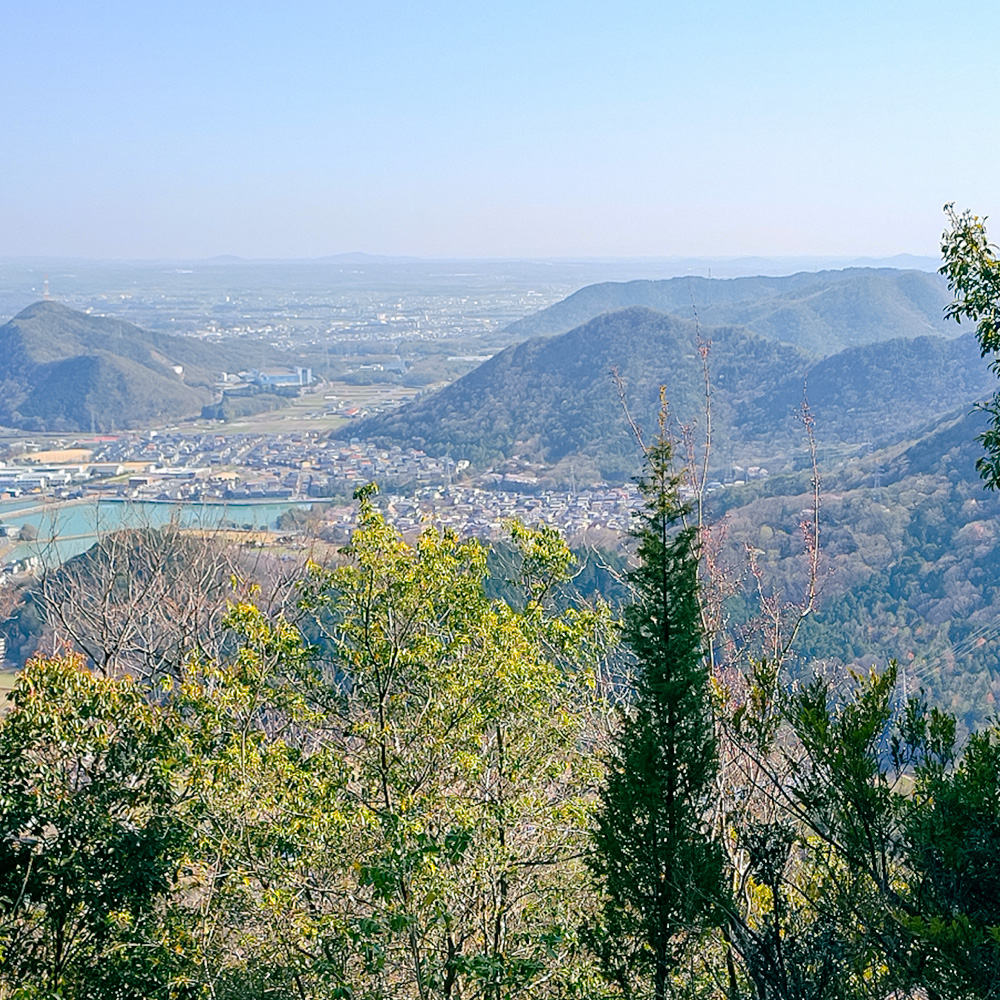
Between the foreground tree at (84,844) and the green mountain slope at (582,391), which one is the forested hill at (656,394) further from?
the foreground tree at (84,844)

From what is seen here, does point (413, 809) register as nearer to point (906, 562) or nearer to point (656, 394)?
point (906, 562)

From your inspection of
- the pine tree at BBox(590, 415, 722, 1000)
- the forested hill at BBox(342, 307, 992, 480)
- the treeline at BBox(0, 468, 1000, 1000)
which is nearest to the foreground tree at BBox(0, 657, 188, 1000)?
the treeline at BBox(0, 468, 1000, 1000)

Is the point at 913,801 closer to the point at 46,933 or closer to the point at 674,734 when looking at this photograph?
the point at 674,734

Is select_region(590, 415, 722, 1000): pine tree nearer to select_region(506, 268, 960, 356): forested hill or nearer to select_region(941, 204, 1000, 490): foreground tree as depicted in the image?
select_region(941, 204, 1000, 490): foreground tree

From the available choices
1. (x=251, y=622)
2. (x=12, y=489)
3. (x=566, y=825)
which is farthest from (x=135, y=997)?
(x=12, y=489)

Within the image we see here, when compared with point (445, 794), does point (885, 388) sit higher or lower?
higher

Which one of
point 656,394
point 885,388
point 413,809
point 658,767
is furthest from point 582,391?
point 413,809
